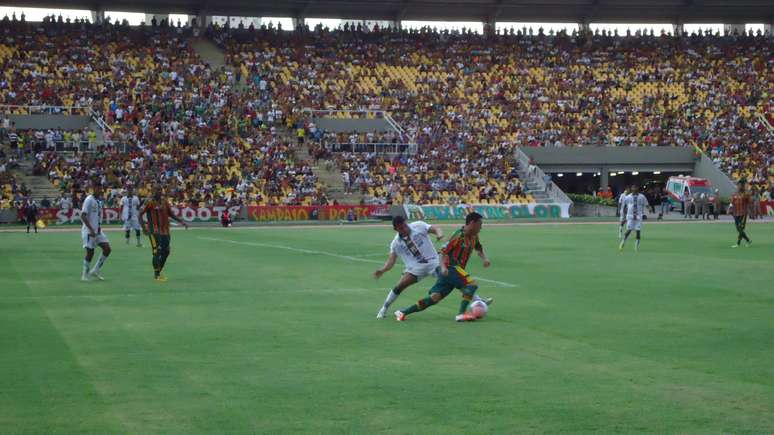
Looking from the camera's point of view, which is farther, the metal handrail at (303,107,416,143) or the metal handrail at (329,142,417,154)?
the metal handrail at (303,107,416,143)

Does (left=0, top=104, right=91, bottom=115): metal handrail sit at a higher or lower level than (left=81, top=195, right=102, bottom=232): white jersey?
higher

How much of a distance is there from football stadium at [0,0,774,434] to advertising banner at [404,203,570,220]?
0.18 meters

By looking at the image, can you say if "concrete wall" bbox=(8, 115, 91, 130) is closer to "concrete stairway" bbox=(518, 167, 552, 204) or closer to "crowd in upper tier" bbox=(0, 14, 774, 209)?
"crowd in upper tier" bbox=(0, 14, 774, 209)

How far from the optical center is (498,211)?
58750 millimetres

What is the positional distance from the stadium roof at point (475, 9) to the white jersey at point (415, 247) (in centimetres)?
6101

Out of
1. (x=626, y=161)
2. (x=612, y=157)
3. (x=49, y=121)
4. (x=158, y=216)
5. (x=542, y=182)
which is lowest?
(x=158, y=216)

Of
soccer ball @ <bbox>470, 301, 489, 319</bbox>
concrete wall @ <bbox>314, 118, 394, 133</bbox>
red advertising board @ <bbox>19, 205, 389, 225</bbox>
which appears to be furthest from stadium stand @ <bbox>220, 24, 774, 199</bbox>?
soccer ball @ <bbox>470, 301, 489, 319</bbox>

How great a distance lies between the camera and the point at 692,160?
226ft

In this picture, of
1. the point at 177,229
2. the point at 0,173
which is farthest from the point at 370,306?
the point at 0,173

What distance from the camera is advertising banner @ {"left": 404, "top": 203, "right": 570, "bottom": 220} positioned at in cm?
5738

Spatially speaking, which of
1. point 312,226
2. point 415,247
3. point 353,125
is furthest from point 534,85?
point 415,247

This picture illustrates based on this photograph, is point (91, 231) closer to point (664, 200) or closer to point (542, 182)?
point (542, 182)

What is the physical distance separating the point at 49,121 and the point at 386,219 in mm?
20499

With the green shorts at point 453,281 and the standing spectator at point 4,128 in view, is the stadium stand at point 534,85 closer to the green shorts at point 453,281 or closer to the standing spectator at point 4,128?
the standing spectator at point 4,128
